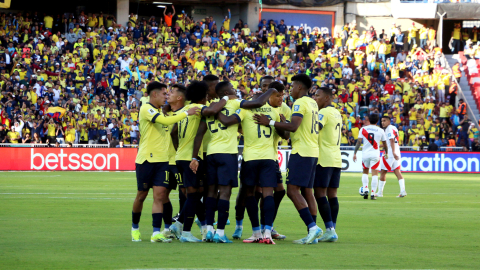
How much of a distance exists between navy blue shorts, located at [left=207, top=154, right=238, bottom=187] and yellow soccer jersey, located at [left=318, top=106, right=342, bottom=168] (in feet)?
5.10

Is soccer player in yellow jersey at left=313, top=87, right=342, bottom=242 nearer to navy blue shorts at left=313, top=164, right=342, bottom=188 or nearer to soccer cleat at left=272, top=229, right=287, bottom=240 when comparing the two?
navy blue shorts at left=313, top=164, right=342, bottom=188

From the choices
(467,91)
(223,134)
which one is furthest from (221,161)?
(467,91)

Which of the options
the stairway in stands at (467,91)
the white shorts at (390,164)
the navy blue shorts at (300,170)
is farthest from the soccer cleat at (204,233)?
the stairway in stands at (467,91)

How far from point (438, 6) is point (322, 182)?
125 feet

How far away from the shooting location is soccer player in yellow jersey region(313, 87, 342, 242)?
10227mm

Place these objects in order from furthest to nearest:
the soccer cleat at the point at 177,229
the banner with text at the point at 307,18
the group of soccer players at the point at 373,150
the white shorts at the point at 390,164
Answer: the banner with text at the point at 307,18 → the white shorts at the point at 390,164 → the group of soccer players at the point at 373,150 → the soccer cleat at the point at 177,229

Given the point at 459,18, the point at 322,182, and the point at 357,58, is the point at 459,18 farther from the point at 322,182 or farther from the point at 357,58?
the point at 322,182

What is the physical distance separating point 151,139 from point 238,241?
1992 millimetres

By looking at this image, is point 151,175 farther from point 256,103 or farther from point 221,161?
point 256,103

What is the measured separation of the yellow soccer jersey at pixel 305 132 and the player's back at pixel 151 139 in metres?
1.94

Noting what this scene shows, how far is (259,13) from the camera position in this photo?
46.2 meters

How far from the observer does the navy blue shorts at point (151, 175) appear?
32.0ft

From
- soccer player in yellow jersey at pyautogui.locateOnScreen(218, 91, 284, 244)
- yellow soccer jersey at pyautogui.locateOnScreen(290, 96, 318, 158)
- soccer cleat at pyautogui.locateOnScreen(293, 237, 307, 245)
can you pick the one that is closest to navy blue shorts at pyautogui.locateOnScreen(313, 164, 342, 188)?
yellow soccer jersey at pyautogui.locateOnScreen(290, 96, 318, 158)

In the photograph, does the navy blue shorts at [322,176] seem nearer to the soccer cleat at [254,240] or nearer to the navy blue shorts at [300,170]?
the navy blue shorts at [300,170]
